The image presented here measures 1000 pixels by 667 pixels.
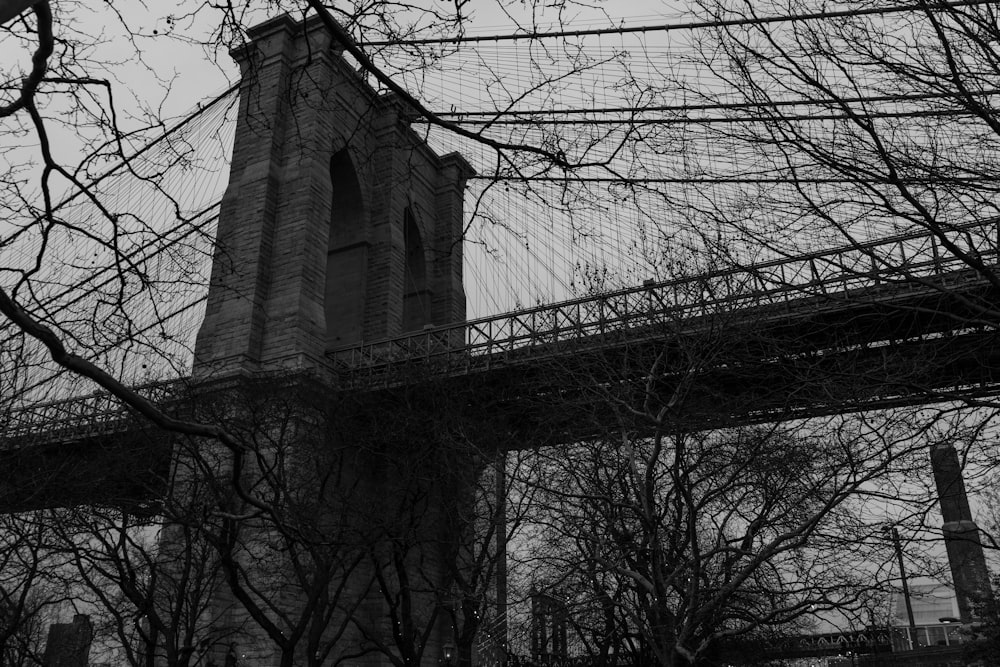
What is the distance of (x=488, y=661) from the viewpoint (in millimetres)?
16719

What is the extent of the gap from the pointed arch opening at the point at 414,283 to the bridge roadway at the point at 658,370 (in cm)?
398

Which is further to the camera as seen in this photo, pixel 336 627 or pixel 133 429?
pixel 336 627

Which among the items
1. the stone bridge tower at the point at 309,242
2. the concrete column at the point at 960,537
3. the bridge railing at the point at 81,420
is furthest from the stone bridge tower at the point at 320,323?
the concrete column at the point at 960,537

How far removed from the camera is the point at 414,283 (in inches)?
1236

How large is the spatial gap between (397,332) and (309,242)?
4.28 meters

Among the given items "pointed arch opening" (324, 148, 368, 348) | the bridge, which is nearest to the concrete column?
the bridge

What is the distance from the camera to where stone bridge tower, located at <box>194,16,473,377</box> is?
79.4 feet

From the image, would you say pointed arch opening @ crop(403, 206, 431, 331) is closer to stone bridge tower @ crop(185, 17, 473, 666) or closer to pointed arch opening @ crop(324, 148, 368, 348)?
stone bridge tower @ crop(185, 17, 473, 666)

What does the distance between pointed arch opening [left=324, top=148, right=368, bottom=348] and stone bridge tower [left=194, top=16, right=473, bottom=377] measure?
4cm

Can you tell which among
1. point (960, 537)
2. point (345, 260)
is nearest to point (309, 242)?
point (345, 260)

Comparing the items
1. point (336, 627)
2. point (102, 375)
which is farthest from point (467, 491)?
point (102, 375)

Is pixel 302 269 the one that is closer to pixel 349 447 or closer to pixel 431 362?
pixel 431 362

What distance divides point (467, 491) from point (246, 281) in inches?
382

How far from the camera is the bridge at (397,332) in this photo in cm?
1276
